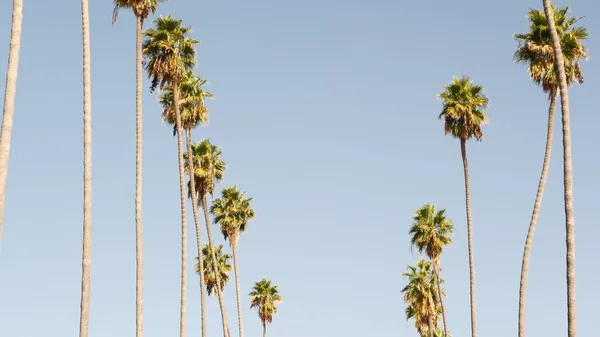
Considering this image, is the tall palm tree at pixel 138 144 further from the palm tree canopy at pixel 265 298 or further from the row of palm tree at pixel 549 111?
the palm tree canopy at pixel 265 298

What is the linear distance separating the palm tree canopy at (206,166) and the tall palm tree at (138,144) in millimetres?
20775

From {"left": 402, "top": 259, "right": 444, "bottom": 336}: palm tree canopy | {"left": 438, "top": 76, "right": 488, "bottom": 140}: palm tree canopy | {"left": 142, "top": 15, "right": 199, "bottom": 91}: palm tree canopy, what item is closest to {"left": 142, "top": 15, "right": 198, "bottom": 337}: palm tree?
{"left": 142, "top": 15, "right": 199, "bottom": 91}: palm tree canopy

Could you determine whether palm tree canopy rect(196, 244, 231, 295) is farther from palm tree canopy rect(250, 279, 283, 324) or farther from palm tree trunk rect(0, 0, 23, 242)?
palm tree trunk rect(0, 0, 23, 242)

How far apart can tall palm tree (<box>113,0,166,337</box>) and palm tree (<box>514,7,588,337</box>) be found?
17.9 m

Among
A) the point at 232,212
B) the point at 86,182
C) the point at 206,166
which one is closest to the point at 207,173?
the point at 206,166

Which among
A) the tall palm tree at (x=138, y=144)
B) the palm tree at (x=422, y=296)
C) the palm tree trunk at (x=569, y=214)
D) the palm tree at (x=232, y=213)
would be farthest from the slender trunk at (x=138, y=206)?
the palm tree at (x=422, y=296)

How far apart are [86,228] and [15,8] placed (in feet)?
26.1

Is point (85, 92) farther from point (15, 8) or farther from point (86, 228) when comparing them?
point (15, 8)

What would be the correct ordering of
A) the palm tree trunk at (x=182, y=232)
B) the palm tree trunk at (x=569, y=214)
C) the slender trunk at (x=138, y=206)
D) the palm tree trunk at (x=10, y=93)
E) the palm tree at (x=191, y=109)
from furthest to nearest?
the palm tree at (x=191, y=109) < the palm tree trunk at (x=182, y=232) < the slender trunk at (x=138, y=206) < the palm tree trunk at (x=569, y=214) < the palm tree trunk at (x=10, y=93)

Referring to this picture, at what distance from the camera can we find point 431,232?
68.8 metres

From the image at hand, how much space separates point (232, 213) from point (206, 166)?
9519mm

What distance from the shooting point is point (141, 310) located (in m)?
34.9

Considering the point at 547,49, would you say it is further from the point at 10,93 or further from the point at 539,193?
the point at 10,93

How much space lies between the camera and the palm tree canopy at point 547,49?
39.2 metres
